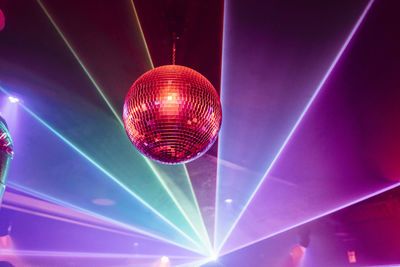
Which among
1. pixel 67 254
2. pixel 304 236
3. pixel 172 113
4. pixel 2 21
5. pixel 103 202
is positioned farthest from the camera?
pixel 304 236

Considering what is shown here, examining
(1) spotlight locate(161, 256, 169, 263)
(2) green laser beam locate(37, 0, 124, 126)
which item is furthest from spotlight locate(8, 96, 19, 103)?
(1) spotlight locate(161, 256, 169, 263)

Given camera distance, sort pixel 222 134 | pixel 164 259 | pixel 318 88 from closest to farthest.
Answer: pixel 318 88, pixel 222 134, pixel 164 259

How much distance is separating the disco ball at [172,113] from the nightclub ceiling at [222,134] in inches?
26.6

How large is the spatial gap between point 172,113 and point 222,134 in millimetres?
2043

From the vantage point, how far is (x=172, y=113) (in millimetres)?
1388

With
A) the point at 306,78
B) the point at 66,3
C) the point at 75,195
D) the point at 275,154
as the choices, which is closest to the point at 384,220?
the point at 275,154

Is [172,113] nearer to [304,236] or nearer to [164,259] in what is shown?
[304,236]

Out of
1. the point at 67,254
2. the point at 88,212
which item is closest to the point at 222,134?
the point at 88,212

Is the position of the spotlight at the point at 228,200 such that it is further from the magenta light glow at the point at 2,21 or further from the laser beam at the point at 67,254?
the magenta light glow at the point at 2,21

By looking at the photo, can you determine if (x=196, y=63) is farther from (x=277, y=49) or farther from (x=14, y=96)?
(x=14, y=96)

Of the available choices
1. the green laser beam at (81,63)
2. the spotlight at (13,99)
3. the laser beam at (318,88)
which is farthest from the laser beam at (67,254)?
the laser beam at (318,88)

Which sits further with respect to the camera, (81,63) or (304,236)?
(304,236)

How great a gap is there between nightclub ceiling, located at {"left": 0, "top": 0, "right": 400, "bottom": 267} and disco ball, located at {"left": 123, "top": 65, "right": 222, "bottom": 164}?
0.68 meters

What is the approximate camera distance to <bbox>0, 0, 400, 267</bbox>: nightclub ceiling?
209 cm
